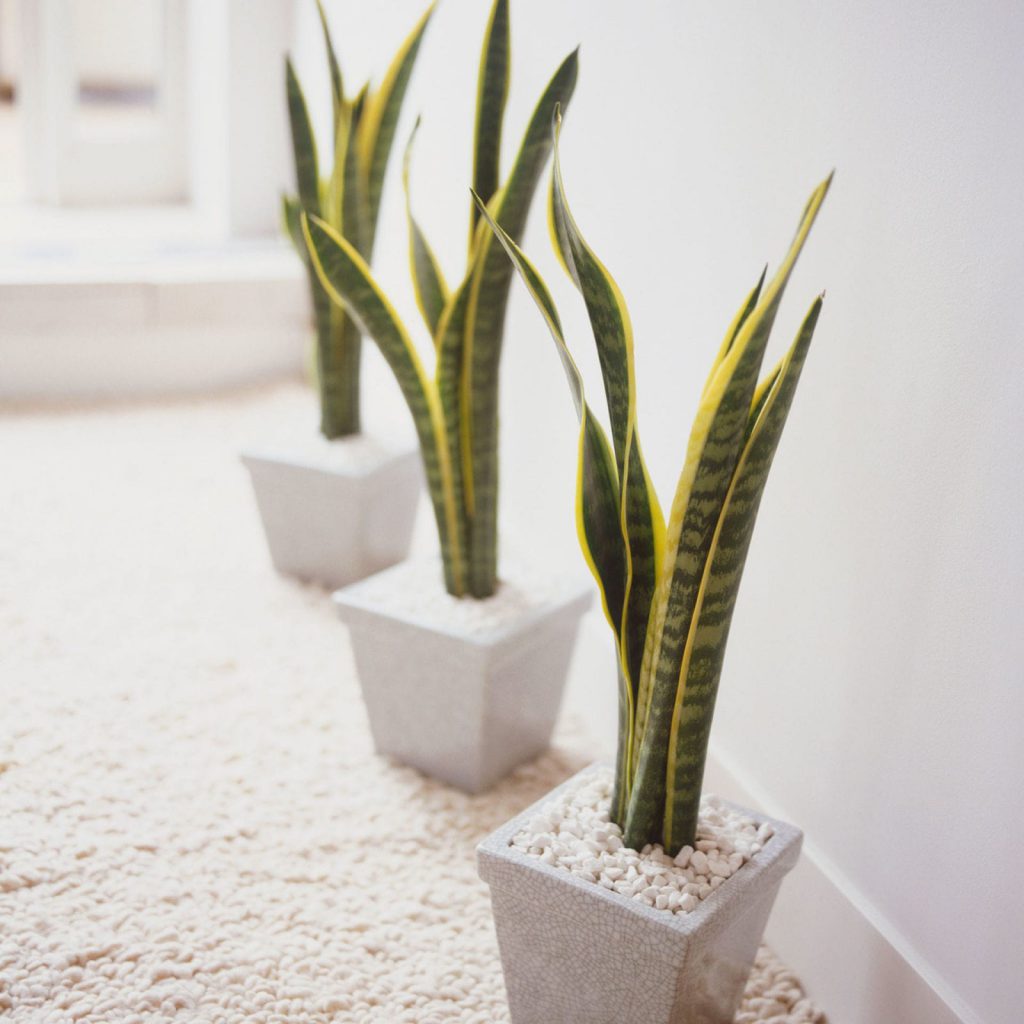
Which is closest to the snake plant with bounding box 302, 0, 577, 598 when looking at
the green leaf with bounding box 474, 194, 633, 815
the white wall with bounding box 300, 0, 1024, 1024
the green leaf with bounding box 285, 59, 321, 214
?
the white wall with bounding box 300, 0, 1024, 1024

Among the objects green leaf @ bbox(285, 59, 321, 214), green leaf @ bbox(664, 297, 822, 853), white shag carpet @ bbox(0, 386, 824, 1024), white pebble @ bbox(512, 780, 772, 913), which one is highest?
green leaf @ bbox(285, 59, 321, 214)

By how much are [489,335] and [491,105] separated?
32cm

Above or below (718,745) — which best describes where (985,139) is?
above

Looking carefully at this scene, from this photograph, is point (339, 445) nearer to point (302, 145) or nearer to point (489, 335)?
point (302, 145)

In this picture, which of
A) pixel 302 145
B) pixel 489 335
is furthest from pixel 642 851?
pixel 302 145

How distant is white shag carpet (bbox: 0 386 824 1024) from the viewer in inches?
56.9

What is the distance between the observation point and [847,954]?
4.71 ft

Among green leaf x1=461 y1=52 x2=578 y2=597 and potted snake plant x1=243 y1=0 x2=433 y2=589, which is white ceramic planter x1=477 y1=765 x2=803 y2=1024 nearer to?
green leaf x1=461 y1=52 x2=578 y2=597

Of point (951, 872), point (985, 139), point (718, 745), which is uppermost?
point (985, 139)

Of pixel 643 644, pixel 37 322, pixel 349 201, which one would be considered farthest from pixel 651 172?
pixel 37 322

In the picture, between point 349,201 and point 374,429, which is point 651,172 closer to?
point 349,201

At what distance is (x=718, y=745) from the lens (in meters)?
1.75

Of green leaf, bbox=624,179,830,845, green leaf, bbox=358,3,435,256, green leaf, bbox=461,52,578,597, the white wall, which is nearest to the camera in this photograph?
green leaf, bbox=624,179,830,845

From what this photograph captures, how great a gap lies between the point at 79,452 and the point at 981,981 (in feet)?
8.13
